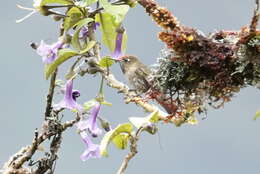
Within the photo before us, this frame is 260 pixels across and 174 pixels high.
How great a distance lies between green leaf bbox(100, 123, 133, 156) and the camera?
1.95 metres

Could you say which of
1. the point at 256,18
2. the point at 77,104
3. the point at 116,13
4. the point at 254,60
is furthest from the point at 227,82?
the point at 77,104

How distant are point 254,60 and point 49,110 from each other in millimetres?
763

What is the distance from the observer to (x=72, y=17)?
2.17 meters

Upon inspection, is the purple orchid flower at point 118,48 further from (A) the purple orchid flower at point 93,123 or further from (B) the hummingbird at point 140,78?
(A) the purple orchid flower at point 93,123

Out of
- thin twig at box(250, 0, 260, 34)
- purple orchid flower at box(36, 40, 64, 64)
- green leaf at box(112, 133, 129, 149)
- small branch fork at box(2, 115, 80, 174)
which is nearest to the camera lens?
thin twig at box(250, 0, 260, 34)

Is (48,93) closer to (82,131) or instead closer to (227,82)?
(82,131)

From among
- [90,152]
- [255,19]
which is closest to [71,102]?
[90,152]

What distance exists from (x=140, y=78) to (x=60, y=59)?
0.28 m

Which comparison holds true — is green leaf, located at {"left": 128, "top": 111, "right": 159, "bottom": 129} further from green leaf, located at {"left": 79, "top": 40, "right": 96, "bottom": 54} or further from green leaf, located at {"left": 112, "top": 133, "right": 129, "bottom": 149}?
green leaf, located at {"left": 79, "top": 40, "right": 96, "bottom": 54}

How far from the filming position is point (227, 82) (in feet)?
6.74

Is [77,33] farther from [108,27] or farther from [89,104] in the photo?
[89,104]

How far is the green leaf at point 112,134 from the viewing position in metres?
1.95

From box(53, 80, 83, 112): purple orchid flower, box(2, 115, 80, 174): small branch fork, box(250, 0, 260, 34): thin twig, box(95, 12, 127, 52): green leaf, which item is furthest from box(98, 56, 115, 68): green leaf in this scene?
box(250, 0, 260, 34): thin twig

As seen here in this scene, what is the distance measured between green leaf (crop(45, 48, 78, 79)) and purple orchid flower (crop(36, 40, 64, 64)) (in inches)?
1.8
